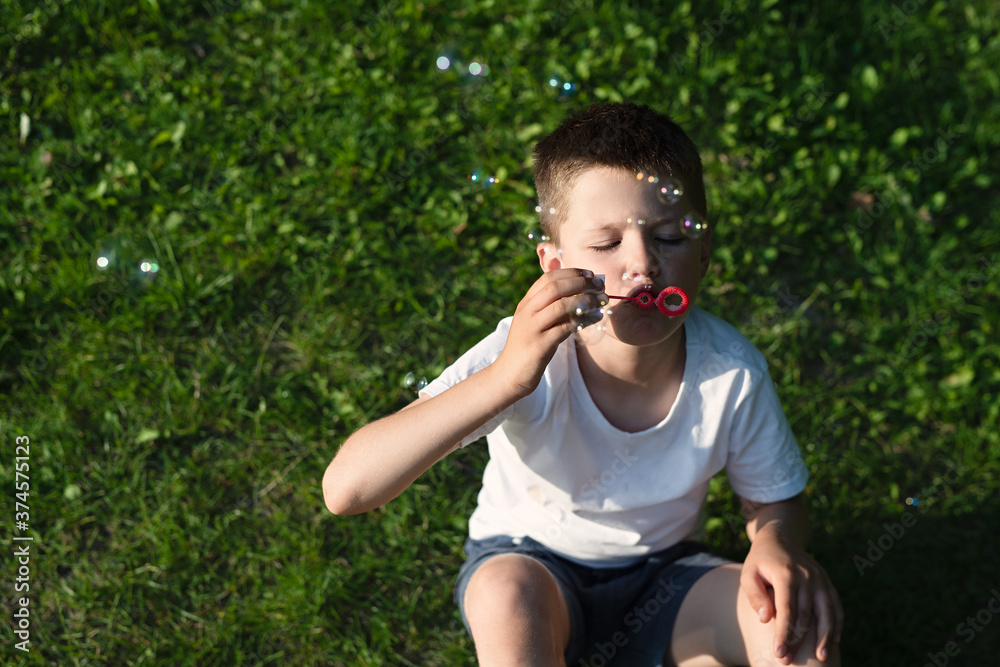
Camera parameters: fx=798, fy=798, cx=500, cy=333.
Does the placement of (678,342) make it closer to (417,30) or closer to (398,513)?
(398,513)

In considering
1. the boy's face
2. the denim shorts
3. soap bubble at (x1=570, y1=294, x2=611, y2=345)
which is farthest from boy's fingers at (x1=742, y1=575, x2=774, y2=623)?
soap bubble at (x1=570, y1=294, x2=611, y2=345)

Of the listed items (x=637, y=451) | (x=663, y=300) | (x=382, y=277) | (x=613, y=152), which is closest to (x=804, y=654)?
(x=637, y=451)

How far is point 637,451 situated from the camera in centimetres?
204

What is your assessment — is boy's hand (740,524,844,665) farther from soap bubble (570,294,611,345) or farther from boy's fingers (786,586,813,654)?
soap bubble (570,294,611,345)

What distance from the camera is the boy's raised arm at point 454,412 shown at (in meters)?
1.66

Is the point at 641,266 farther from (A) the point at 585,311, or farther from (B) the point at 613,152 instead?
(B) the point at 613,152

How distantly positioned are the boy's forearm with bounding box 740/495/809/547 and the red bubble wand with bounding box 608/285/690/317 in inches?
27.7

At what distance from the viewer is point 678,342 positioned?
207cm

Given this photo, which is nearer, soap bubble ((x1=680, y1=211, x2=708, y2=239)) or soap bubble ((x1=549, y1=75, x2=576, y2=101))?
soap bubble ((x1=680, y1=211, x2=708, y2=239))

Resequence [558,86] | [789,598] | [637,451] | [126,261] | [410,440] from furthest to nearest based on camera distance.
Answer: [558,86] → [126,261] → [637,451] → [789,598] → [410,440]

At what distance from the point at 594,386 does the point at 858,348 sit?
162cm

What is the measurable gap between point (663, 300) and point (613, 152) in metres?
0.37

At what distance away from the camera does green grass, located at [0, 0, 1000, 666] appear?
2771 millimetres

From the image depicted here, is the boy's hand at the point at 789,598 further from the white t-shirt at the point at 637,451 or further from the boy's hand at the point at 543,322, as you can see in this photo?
the boy's hand at the point at 543,322
